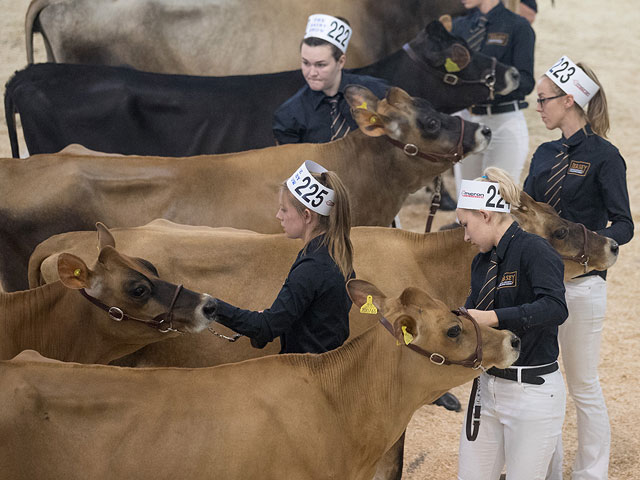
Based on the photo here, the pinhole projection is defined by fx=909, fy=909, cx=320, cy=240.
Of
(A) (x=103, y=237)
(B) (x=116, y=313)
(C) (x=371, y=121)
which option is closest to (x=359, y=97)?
(C) (x=371, y=121)

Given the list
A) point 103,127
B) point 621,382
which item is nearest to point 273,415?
point 621,382

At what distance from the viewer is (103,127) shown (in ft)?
29.4

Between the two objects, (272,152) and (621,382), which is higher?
(272,152)

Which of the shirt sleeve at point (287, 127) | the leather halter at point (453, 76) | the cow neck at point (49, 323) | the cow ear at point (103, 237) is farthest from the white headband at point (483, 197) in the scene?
the leather halter at point (453, 76)

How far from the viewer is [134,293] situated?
509 cm

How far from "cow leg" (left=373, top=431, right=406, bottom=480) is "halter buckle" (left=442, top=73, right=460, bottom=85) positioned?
160 inches

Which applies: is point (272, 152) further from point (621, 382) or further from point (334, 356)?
point (621, 382)

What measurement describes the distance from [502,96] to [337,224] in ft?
16.3

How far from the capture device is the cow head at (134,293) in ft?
16.4

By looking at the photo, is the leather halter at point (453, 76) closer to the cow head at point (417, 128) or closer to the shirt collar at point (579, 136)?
the cow head at point (417, 128)

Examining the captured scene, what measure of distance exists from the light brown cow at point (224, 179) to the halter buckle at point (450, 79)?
1735 mm

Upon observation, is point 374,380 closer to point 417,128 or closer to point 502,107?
point 417,128

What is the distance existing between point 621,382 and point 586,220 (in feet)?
9.03

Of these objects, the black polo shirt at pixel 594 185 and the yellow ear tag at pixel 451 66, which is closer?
the black polo shirt at pixel 594 185
